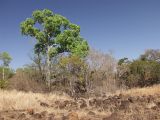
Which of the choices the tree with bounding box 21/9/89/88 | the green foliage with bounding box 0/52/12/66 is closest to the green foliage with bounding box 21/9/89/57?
the tree with bounding box 21/9/89/88

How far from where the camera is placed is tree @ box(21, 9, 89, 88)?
112 feet

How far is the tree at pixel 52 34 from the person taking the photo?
112 ft

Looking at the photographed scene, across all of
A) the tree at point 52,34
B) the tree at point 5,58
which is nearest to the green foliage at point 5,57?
the tree at point 5,58

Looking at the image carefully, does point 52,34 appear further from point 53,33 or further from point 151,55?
point 151,55

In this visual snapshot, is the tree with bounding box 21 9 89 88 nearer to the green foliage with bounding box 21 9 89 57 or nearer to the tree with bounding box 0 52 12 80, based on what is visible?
the green foliage with bounding box 21 9 89 57

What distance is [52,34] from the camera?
34938 mm

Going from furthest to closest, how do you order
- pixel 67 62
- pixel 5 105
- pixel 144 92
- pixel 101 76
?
pixel 101 76, pixel 67 62, pixel 144 92, pixel 5 105

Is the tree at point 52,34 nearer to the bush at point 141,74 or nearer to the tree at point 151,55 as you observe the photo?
the bush at point 141,74

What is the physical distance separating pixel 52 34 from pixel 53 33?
0.54 ft

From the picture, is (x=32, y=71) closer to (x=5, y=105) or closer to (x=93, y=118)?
(x=5, y=105)

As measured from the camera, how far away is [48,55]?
34.2 meters

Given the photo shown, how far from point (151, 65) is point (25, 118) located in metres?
30.2

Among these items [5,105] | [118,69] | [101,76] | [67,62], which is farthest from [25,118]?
[118,69]

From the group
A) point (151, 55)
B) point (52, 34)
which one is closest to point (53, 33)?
point (52, 34)
